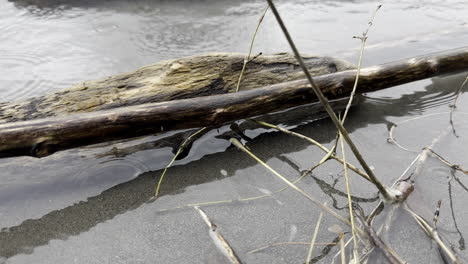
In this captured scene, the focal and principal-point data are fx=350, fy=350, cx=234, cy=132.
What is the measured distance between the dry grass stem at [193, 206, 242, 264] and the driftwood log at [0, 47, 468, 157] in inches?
22.0

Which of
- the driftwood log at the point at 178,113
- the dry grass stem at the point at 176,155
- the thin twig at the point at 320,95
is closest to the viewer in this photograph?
the thin twig at the point at 320,95

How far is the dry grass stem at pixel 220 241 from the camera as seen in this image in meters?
1.52

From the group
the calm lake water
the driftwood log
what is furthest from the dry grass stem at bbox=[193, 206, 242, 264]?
the driftwood log

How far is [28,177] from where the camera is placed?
198cm

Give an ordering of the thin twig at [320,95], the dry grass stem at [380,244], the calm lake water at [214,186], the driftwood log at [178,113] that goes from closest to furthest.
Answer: the thin twig at [320,95] < the dry grass stem at [380,244] < the calm lake water at [214,186] < the driftwood log at [178,113]

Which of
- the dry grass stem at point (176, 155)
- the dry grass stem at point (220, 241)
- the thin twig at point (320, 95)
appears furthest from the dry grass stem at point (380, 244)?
the dry grass stem at point (176, 155)

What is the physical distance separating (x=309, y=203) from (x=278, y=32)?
2606 mm

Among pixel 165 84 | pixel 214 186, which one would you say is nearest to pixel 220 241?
pixel 214 186

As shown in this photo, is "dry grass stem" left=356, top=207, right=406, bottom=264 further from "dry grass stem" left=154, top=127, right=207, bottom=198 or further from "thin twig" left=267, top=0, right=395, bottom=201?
"dry grass stem" left=154, top=127, right=207, bottom=198

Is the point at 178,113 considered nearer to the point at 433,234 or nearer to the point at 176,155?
the point at 176,155

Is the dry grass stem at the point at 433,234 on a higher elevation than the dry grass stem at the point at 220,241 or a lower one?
higher

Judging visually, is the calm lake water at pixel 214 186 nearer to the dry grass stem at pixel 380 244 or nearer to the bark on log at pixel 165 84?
the dry grass stem at pixel 380 244

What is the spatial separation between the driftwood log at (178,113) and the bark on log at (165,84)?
0.06 meters

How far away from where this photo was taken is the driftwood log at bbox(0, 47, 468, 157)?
69.0 inches
